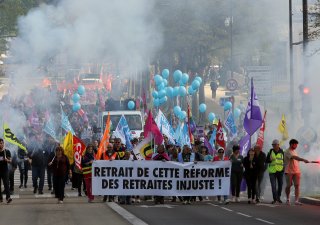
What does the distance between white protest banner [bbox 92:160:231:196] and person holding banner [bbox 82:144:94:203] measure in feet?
2.11

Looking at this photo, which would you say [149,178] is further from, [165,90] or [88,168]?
[165,90]

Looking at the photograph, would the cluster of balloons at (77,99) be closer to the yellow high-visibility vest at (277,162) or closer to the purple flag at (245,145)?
the purple flag at (245,145)

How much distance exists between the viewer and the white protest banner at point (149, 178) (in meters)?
30.1

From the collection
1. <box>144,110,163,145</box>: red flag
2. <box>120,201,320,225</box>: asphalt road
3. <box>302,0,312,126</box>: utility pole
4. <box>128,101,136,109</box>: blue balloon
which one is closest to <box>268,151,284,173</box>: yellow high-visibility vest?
<box>120,201,320,225</box>: asphalt road

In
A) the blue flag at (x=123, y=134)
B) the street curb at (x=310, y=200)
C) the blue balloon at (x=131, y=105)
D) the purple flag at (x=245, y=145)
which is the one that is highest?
the blue balloon at (x=131, y=105)

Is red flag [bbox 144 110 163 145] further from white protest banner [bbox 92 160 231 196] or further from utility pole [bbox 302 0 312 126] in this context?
utility pole [bbox 302 0 312 126]

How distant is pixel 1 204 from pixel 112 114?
16.4 m

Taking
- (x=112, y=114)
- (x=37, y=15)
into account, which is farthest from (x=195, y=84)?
(x=37, y=15)

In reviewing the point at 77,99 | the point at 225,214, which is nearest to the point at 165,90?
the point at 77,99

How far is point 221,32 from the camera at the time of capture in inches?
2785

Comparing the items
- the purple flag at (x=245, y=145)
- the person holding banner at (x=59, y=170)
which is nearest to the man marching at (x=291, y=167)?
the purple flag at (x=245, y=145)

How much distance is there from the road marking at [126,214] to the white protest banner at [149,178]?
0.55 meters

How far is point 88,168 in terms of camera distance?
3111 cm

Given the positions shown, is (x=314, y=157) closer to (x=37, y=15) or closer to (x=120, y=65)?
(x=37, y=15)
